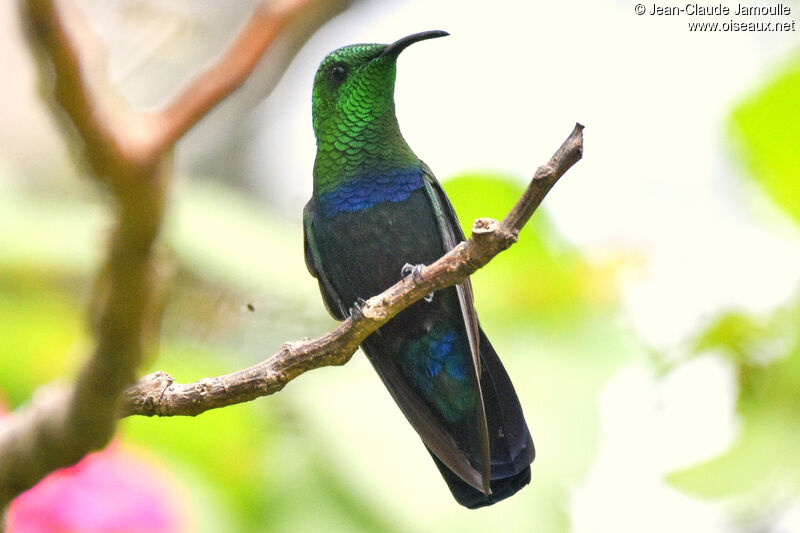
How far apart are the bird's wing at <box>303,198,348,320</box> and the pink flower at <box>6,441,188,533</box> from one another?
2.80 ft

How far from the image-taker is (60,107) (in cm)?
96

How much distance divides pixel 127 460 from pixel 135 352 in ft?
5.98

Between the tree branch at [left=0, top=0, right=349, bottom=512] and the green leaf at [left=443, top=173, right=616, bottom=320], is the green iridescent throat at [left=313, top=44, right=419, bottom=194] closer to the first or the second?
the green leaf at [left=443, top=173, right=616, bottom=320]

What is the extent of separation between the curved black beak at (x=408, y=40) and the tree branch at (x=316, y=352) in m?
0.72

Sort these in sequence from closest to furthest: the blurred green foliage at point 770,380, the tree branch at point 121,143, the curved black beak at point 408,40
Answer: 1. the tree branch at point 121,143
2. the curved black beak at point 408,40
3. the blurred green foliage at point 770,380

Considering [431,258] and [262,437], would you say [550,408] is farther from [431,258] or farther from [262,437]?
[262,437]

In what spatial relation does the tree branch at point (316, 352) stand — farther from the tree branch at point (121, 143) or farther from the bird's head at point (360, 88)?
the bird's head at point (360, 88)

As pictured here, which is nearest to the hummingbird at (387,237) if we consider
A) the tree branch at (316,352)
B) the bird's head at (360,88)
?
the bird's head at (360,88)

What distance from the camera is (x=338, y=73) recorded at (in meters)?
3.46

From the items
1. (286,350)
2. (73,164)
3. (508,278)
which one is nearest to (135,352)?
Result: (73,164)

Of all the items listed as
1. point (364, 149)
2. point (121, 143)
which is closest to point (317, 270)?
point (364, 149)

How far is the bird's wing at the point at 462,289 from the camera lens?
2.77 meters

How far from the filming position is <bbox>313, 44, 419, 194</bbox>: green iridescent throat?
3.34 meters

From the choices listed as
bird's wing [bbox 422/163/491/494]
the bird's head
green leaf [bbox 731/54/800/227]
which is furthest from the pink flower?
green leaf [bbox 731/54/800/227]
